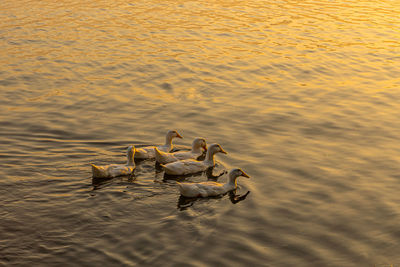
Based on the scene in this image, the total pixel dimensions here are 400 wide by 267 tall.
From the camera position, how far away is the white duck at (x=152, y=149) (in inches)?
613

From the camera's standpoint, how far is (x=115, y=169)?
1424 centimetres

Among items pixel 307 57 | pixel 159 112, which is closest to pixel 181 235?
pixel 159 112

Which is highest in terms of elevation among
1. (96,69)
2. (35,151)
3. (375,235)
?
(96,69)

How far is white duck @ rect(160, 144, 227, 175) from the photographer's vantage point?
1468 centimetres

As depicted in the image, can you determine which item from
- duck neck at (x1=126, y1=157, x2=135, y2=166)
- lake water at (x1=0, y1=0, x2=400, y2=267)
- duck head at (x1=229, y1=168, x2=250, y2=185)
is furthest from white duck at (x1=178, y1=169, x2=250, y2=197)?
duck neck at (x1=126, y1=157, x2=135, y2=166)

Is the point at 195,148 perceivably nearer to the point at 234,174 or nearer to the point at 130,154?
the point at 130,154

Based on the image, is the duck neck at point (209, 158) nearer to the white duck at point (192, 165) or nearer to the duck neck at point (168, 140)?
the white duck at point (192, 165)

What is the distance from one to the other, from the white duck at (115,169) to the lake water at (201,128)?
30 cm

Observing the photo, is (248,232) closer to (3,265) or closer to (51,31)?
(3,265)

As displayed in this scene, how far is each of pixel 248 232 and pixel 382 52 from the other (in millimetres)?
16841

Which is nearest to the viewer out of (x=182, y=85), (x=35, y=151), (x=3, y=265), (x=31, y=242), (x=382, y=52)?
(x=3, y=265)

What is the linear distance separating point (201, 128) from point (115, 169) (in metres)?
4.43

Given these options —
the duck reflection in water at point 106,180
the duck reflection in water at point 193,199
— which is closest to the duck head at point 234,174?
the duck reflection in water at point 193,199

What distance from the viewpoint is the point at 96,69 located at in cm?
2286
